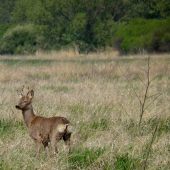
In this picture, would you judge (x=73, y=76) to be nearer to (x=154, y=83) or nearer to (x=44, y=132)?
(x=154, y=83)

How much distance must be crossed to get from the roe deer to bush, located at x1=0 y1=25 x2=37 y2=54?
96.3 ft

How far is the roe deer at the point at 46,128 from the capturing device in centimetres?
378

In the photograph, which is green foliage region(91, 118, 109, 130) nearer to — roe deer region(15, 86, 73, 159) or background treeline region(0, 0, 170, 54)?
roe deer region(15, 86, 73, 159)

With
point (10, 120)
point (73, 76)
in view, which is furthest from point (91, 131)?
point (73, 76)

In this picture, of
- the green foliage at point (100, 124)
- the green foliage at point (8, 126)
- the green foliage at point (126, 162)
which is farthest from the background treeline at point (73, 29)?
the green foliage at point (126, 162)

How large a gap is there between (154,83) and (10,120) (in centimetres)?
681

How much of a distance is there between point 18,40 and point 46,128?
102 ft

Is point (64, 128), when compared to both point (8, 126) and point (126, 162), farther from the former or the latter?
point (8, 126)

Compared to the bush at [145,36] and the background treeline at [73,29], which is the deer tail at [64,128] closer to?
the bush at [145,36]

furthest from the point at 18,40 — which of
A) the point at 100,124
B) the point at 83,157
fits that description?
the point at 83,157

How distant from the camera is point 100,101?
721 cm

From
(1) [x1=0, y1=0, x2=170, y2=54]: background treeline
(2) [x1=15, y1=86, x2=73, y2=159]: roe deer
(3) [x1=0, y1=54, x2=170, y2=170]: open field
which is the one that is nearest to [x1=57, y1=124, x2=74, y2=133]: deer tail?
(2) [x1=15, y1=86, x2=73, y2=159]: roe deer

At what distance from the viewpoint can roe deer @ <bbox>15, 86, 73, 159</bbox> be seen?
378cm

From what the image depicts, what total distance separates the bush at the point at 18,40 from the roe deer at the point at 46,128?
29367 mm
